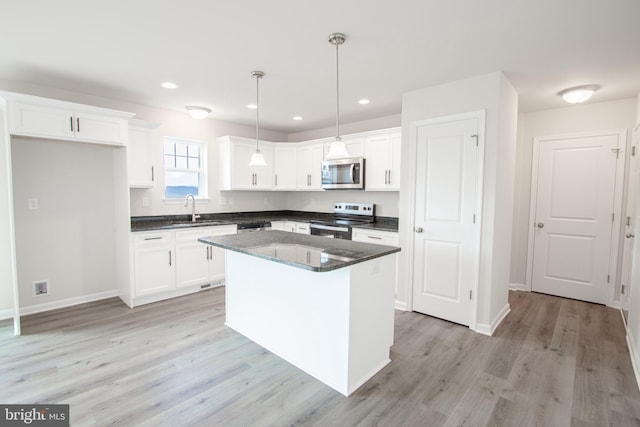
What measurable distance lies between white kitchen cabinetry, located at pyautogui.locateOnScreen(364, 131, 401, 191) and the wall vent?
13.0 ft

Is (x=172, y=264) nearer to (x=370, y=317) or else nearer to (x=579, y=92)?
(x=370, y=317)

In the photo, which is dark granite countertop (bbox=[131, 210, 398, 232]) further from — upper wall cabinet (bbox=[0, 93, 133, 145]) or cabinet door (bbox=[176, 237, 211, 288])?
upper wall cabinet (bbox=[0, 93, 133, 145])

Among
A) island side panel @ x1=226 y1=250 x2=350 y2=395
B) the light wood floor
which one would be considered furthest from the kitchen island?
the light wood floor

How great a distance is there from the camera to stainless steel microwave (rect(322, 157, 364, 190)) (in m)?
4.43

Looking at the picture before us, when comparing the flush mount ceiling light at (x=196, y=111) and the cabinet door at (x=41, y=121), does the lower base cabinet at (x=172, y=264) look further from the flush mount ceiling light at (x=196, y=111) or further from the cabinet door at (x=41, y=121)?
the flush mount ceiling light at (x=196, y=111)

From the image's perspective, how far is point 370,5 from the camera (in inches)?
73.4

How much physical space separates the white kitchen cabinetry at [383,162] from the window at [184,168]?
2.46 meters

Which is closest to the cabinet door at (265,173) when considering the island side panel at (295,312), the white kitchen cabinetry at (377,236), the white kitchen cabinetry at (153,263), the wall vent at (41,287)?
the white kitchen cabinetry at (153,263)

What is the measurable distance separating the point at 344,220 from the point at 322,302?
268cm

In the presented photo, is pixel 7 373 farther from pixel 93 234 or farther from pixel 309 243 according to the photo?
pixel 309 243

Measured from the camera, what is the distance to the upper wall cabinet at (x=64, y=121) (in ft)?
9.41

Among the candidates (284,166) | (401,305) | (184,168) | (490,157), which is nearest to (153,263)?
(184,168)

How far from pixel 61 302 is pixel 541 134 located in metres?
6.23

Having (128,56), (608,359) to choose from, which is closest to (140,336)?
(128,56)
